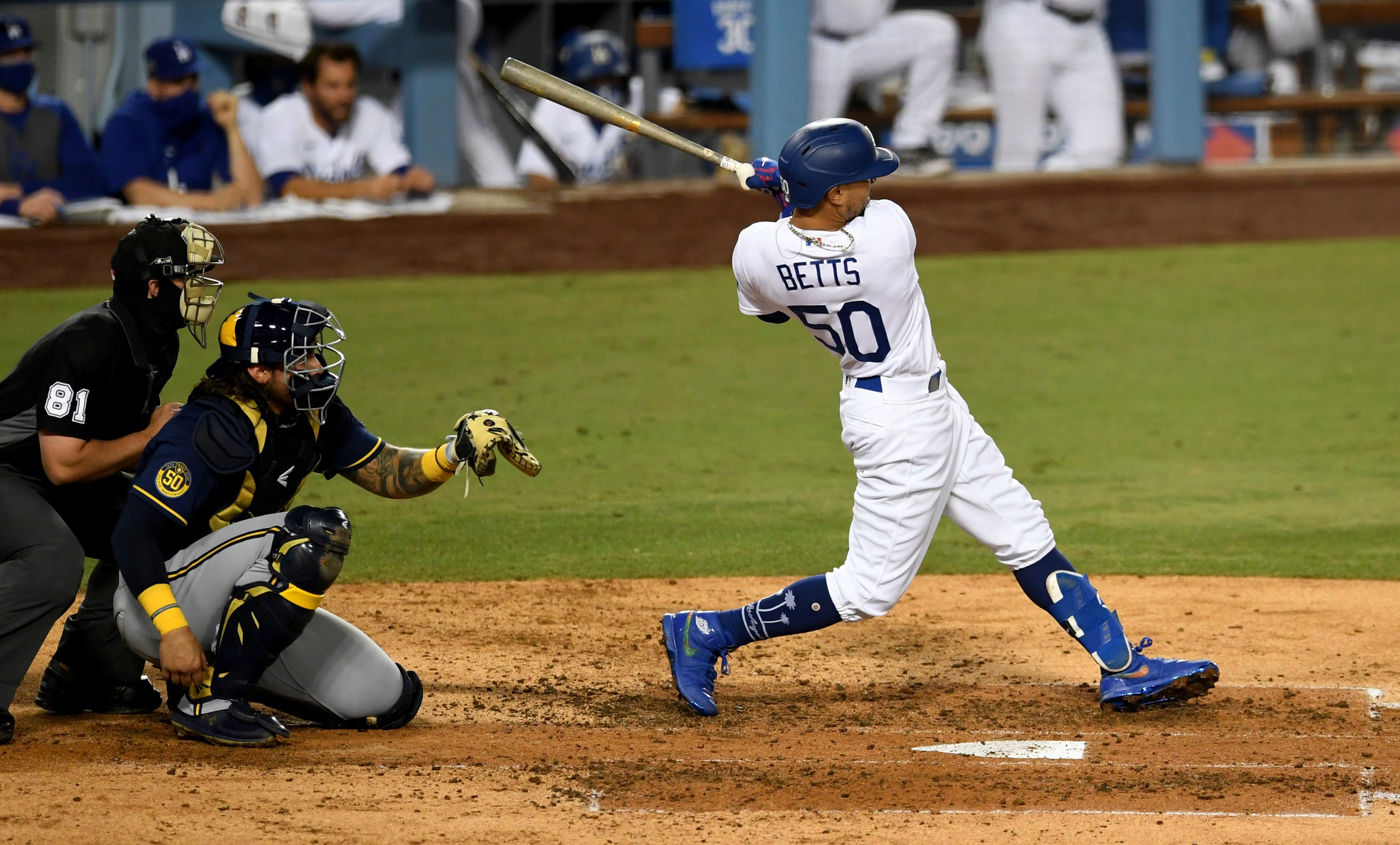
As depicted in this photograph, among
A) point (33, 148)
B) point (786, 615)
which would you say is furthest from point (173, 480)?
point (33, 148)

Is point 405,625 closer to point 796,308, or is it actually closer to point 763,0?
point 796,308

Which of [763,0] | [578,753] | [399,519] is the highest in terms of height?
[763,0]

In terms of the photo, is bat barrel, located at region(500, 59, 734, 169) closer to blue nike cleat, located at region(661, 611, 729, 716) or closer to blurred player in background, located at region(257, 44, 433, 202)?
blue nike cleat, located at region(661, 611, 729, 716)

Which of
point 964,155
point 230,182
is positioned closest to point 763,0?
point 964,155

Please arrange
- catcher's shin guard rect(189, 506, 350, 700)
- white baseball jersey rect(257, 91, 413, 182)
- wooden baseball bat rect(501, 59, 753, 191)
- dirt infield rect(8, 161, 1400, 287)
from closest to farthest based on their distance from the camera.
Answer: catcher's shin guard rect(189, 506, 350, 700)
wooden baseball bat rect(501, 59, 753, 191)
white baseball jersey rect(257, 91, 413, 182)
dirt infield rect(8, 161, 1400, 287)

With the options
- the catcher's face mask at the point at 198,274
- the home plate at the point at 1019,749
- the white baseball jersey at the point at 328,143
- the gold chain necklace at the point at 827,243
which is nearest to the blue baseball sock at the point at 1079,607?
the home plate at the point at 1019,749

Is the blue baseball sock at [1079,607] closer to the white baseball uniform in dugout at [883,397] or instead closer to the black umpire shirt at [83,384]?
the white baseball uniform in dugout at [883,397]

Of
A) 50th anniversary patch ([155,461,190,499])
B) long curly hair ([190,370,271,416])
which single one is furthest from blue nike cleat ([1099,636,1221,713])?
50th anniversary patch ([155,461,190,499])

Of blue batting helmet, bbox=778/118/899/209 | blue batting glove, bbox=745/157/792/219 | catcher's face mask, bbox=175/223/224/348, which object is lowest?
catcher's face mask, bbox=175/223/224/348
